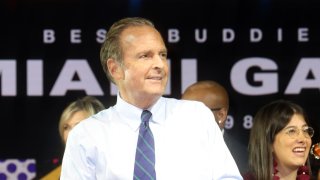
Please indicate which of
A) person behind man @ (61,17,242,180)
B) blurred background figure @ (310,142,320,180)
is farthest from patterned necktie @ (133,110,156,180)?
blurred background figure @ (310,142,320,180)

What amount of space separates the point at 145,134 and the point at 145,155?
76mm

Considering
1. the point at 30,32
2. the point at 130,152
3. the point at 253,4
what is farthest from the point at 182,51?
the point at 130,152

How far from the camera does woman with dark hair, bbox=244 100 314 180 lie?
12.8 feet

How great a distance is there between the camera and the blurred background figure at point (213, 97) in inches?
161

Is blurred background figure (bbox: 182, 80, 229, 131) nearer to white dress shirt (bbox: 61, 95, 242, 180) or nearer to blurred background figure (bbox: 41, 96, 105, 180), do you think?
blurred background figure (bbox: 41, 96, 105, 180)

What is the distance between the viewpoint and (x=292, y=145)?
3.92 m

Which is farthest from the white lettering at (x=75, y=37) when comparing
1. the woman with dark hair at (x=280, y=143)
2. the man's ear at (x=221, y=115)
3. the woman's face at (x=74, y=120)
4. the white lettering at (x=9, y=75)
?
the woman with dark hair at (x=280, y=143)

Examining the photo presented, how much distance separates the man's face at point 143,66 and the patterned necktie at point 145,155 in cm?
9

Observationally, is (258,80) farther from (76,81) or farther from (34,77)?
(34,77)

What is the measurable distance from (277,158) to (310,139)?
18 cm

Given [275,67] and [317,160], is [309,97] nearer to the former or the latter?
[275,67]

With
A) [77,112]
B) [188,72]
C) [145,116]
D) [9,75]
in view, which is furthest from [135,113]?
[9,75]

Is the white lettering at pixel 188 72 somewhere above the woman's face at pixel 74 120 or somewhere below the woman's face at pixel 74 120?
above

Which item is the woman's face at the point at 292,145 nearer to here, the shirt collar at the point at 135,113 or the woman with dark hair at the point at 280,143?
the woman with dark hair at the point at 280,143
